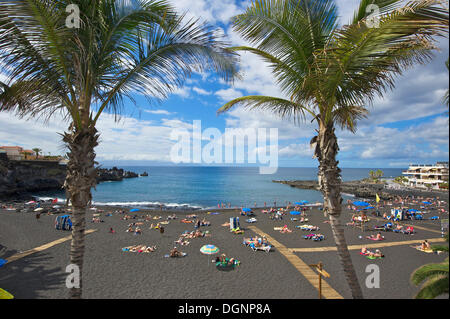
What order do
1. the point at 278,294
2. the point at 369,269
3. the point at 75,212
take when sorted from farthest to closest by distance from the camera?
the point at 369,269
the point at 278,294
the point at 75,212

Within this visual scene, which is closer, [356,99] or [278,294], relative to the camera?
[356,99]

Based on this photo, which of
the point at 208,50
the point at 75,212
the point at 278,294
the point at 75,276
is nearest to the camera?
the point at 75,276

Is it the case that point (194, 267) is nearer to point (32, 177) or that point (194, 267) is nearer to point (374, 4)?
point (374, 4)

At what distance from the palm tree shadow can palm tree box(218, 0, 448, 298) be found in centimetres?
1256

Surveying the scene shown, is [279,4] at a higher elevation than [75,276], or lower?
higher

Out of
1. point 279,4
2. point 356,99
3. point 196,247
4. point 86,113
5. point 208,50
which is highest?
point 279,4

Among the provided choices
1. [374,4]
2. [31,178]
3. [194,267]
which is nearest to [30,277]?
[194,267]

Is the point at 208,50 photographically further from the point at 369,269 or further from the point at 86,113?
the point at 369,269

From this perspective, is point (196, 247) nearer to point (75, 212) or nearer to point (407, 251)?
point (75, 212)

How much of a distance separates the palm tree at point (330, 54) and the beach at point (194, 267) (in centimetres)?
617

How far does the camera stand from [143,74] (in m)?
5.21

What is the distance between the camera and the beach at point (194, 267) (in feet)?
30.2

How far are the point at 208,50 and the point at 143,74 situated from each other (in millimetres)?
1833
